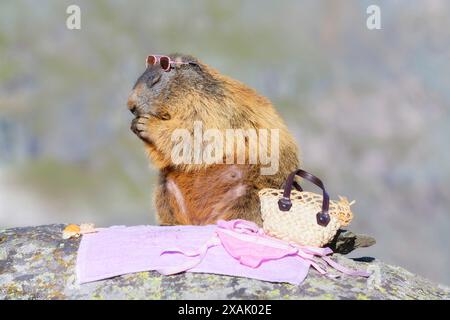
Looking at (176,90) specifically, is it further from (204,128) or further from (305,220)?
(305,220)

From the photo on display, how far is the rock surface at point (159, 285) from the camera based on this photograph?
532 centimetres

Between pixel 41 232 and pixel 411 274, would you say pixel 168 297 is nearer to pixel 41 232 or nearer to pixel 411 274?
pixel 41 232

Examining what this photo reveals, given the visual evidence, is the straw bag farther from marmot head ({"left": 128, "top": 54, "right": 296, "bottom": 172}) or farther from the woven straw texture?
marmot head ({"left": 128, "top": 54, "right": 296, "bottom": 172})

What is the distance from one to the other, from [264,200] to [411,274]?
6.09 feet

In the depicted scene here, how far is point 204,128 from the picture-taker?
7.71m

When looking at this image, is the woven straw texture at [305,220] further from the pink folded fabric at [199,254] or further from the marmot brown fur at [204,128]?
the marmot brown fur at [204,128]

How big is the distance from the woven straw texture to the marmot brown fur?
1056 millimetres

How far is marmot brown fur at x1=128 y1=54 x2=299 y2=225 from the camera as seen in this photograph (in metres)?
7.50

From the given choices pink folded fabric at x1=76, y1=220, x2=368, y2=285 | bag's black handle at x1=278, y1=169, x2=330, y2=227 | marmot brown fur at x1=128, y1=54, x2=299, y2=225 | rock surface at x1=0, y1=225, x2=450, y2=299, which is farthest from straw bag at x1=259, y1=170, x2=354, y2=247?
marmot brown fur at x1=128, y1=54, x2=299, y2=225

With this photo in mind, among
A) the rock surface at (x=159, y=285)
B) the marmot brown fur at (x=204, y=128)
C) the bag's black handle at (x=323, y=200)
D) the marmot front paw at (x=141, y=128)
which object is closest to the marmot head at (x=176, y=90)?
the marmot brown fur at (x=204, y=128)

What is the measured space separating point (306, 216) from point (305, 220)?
1.6 inches

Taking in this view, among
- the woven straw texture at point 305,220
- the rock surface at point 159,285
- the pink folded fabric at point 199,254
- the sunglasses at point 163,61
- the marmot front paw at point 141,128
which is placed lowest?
the rock surface at point 159,285

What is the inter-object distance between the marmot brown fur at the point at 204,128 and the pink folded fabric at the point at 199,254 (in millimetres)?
1142
